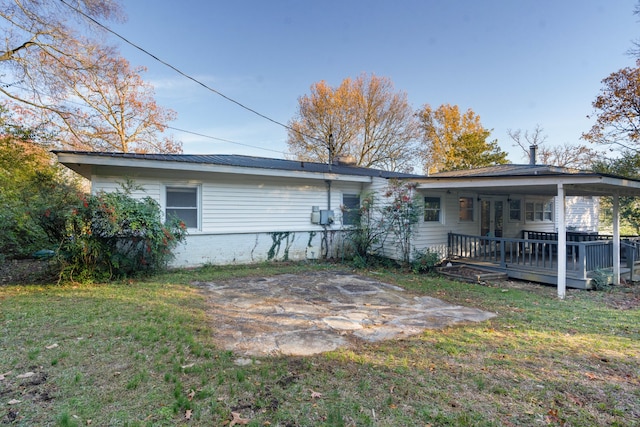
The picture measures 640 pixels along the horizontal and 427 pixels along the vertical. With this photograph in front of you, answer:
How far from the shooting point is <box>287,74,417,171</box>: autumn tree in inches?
923

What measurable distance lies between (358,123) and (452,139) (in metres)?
8.53

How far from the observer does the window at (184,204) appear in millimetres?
8609

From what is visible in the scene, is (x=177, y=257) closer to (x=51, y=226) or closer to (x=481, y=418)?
(x=51, y=226)

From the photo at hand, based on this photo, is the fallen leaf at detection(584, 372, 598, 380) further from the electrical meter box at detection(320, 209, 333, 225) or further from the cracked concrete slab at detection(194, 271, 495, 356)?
the electrical meter box at detection(320, 209, 333, 225)

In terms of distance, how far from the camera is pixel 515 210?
12836mm

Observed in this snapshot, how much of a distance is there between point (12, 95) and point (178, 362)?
15.2 metres

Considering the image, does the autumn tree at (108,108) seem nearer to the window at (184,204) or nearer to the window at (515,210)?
the window at (184,204)

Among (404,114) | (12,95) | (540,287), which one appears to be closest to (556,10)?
(540,287)

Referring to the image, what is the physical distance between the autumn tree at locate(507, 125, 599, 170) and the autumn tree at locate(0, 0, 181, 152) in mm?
31732

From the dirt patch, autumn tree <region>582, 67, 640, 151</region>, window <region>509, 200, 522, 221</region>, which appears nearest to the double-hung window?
the dirt patch

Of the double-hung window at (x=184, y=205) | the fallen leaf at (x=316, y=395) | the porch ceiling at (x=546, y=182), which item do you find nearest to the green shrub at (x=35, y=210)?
the double-hung window at (x=184, y=205)

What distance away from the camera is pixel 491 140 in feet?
87.6

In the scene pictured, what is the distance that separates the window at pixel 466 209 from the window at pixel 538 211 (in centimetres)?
337

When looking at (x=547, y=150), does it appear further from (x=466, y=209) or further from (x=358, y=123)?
(x=466, y=209)
